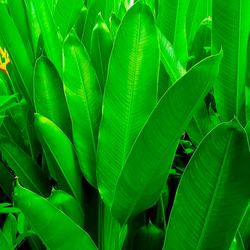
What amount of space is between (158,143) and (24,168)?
11.9 inches

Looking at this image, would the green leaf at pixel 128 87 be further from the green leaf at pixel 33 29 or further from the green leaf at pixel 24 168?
the green leaf at pixel 33 29

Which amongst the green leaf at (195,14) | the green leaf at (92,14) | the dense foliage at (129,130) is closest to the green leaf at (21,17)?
the dense foliage at (129,130)

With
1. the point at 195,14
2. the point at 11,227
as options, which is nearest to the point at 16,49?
the point at 11,227

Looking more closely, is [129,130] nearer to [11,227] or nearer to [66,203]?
[66,203]

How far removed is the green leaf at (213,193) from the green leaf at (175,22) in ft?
1.01

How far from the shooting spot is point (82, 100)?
619mm

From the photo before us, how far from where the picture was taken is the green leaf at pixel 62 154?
1.97ft

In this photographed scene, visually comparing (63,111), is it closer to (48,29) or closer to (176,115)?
(48,29)

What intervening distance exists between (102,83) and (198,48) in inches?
10.5

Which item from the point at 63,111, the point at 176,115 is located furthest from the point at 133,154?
the point at 63,111

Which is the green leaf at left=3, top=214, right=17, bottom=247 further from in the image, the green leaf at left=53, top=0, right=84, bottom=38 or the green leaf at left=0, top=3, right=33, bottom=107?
the green leaf at left=53, top=0, right=84, bottom=38

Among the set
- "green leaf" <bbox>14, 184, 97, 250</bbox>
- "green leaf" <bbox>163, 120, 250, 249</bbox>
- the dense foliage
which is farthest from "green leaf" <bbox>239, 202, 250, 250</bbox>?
"green leaf" <bbox>14, 184, 97, 250</bbox>

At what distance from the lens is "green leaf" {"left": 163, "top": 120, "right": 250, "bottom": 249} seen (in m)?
0.41

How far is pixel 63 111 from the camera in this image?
2.25 feet
